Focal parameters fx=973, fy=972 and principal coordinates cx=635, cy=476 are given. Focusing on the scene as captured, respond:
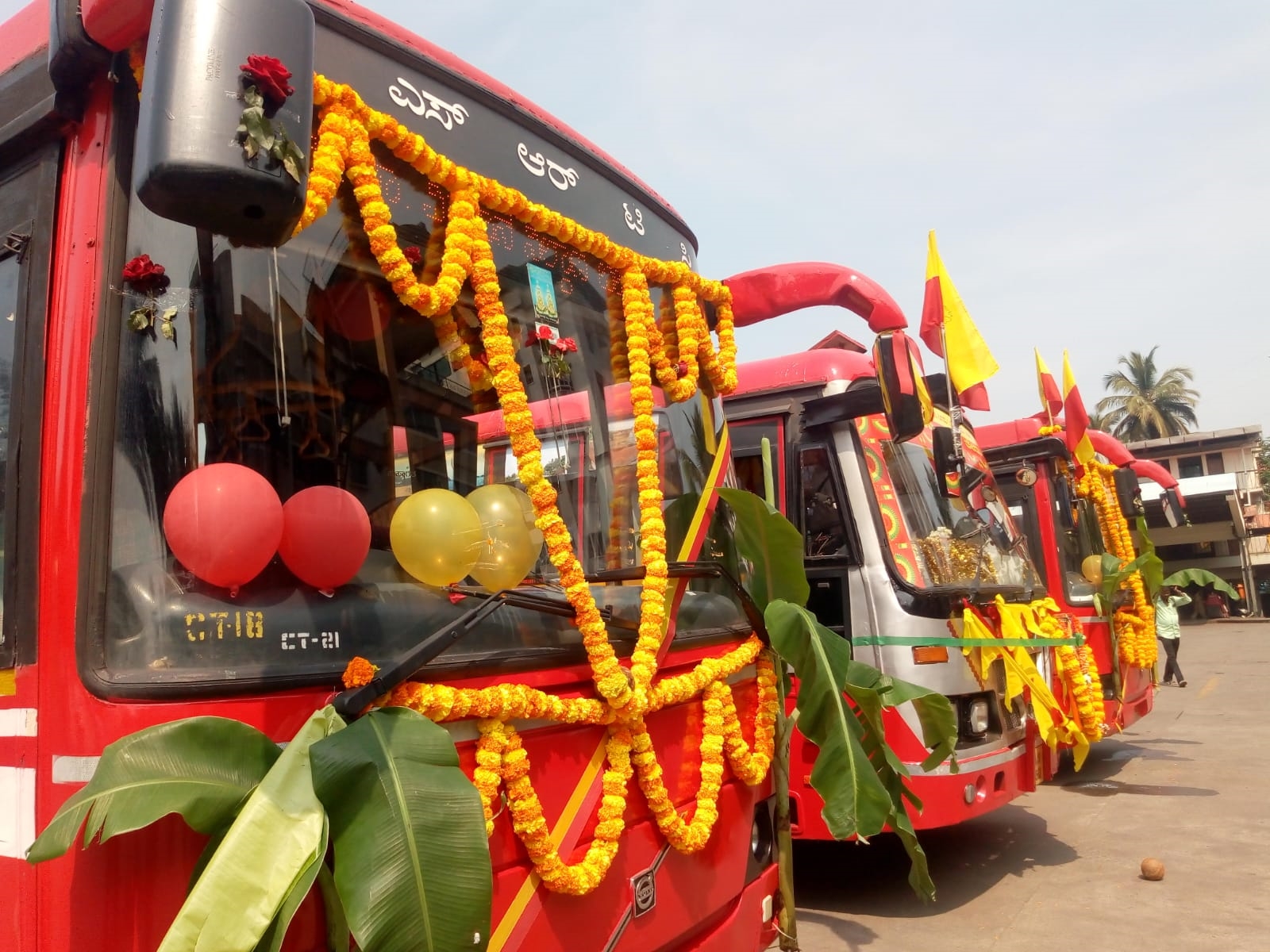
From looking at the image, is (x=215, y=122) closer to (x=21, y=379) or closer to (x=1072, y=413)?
(x=21, y=379)

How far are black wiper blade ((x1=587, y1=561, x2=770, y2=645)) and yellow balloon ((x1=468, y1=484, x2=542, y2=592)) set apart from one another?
0.92 ft

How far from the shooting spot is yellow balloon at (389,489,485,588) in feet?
7.27

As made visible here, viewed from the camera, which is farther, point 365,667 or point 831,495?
point 831,495

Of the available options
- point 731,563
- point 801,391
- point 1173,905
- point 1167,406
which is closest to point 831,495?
point 801,391

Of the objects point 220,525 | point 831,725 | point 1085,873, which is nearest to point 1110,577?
point 1085,873

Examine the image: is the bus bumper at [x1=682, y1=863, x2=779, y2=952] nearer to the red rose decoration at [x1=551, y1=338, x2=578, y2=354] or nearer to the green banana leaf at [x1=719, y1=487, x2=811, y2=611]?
the green banana leaf at [x1=719, y1=487, x2=811, y2=611]

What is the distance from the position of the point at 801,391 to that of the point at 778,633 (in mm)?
2876

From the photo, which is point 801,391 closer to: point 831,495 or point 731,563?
point 831,495

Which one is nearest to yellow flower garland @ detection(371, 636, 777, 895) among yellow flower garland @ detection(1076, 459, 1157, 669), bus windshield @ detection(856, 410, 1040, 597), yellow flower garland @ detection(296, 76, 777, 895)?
yellow flower garland @ detection(296, 76, 777, 895)

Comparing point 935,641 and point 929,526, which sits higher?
point 929,526

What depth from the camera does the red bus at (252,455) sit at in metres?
1.77

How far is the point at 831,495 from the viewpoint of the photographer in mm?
5293

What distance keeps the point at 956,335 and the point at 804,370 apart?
1395 millimetres

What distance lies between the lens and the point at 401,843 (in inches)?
67.9
